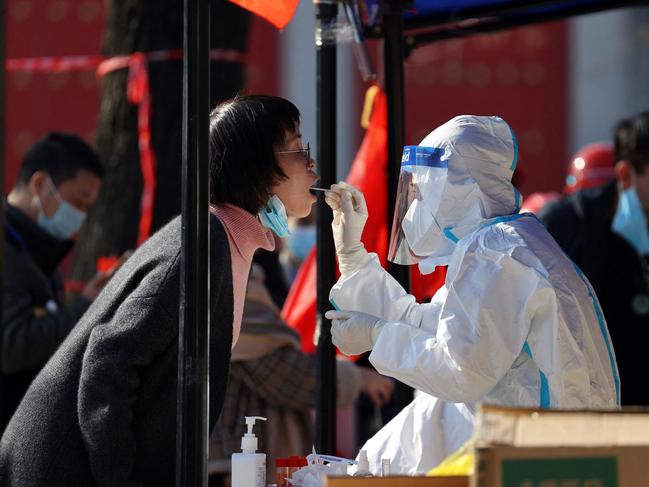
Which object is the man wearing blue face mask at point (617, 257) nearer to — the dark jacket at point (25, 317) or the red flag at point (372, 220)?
the red flag at point (372, 220)

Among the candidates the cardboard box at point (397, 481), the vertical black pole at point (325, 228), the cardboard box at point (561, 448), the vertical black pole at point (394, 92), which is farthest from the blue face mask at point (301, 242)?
the cardboard box at point (561, 448)

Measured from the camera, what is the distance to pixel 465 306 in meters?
2.70

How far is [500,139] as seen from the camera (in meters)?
3.01

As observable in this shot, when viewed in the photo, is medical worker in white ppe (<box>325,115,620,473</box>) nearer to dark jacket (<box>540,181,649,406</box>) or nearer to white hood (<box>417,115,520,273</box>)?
white hood (<box>417,115,520,273</box>)

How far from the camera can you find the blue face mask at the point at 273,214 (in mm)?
3025

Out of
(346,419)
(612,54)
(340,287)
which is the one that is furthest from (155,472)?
(612,54)

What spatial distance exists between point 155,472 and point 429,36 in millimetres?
1925

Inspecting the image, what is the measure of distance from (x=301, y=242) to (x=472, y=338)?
4.42 m

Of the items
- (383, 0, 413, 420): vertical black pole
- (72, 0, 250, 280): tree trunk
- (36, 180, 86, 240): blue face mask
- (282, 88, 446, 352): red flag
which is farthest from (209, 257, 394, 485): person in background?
(72, 0, 250, 280): tree trunk

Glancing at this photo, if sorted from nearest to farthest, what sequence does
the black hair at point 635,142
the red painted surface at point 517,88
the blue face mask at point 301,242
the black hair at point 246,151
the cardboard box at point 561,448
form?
the cardboard box at point 561,448 < the black hair at point 246,151 < the black hair at point 635,142 < the blue face mask at point 301,242 < the red painted surface at point 517,88

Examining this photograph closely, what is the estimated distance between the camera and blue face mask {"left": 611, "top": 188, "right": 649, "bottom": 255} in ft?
18.6

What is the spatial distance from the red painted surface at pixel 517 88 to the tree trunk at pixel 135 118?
4946 mm

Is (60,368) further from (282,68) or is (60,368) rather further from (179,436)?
(282,68)

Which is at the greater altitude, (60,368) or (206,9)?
(206,9)
